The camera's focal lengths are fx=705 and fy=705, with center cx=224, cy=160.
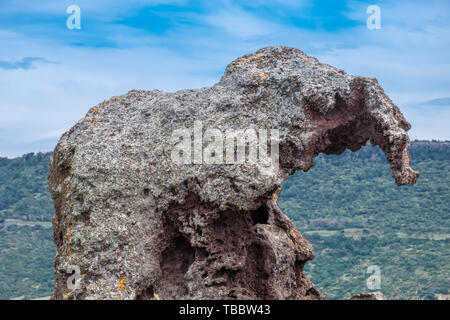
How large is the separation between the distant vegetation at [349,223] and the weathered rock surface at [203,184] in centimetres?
2513

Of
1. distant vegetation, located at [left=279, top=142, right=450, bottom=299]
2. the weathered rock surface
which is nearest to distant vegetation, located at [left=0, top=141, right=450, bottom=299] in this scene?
distant vegetation, located at [left=279, top=142, right=450, bottom=299]

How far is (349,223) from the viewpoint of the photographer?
170ft

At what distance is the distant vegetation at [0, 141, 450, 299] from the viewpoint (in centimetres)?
4188

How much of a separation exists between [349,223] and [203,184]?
41054 mm

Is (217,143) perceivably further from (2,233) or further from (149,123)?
(2,233)

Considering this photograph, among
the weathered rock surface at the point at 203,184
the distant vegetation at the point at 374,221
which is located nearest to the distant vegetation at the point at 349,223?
the distant vegetation at the point at 374,221

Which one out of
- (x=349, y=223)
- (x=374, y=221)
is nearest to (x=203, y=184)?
(x=374, y=221)

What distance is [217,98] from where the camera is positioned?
12977mm

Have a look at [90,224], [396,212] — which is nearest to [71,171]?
[90,224]

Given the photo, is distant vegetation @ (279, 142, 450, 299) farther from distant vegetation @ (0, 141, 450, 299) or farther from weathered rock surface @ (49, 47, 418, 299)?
weathered rock surface @ (49, 47, 418, 299)

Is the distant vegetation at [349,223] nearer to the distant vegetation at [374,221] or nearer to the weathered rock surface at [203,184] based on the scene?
the distant vegetation at [374,221]

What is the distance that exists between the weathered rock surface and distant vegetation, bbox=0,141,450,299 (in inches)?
989

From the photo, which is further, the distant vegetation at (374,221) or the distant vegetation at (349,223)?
the distant vegetation at (349,223)

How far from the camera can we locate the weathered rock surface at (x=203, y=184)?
40.0 feet
